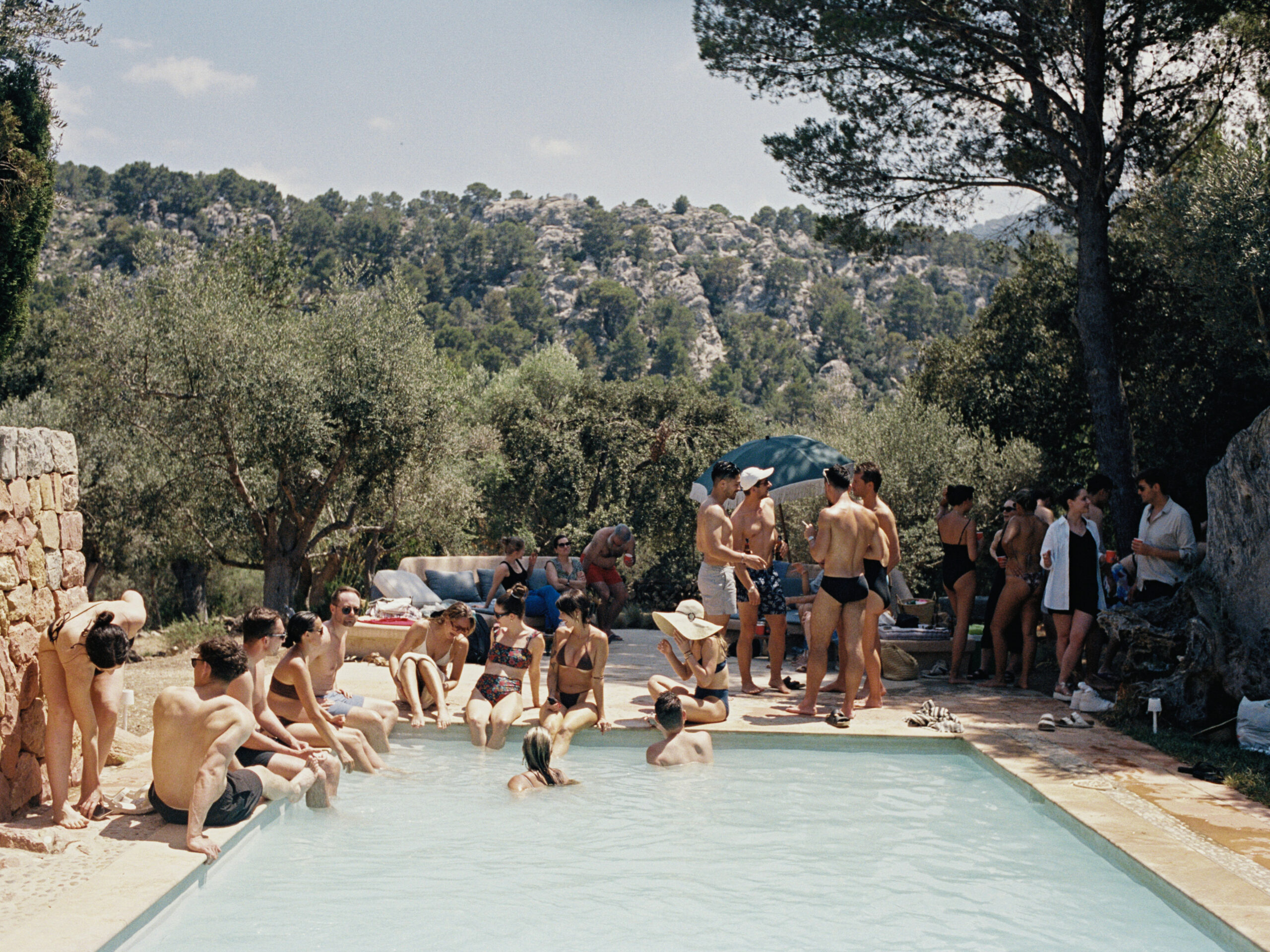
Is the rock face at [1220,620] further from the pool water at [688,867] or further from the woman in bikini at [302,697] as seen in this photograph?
the woman in bikini at [302,697]

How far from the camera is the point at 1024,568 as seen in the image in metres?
8.55

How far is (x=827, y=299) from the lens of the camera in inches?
3999

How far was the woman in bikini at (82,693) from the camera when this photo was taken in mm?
4656

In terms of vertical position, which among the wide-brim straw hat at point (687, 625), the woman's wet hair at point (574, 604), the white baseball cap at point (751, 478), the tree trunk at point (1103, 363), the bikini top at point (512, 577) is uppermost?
the tree trunk at point (1103, 363)

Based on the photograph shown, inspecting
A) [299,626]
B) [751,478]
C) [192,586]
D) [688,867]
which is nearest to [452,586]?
[751,478]

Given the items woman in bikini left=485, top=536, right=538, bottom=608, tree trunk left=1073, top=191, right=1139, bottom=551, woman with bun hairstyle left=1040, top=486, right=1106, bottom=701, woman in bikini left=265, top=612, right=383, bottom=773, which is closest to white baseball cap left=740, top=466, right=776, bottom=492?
woman with bun hairstyle left=1040, top=486, right=1106, bottom=701

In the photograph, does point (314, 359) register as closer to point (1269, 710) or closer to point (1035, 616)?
point (1035, 616)

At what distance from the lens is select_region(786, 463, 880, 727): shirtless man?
24.0 ft

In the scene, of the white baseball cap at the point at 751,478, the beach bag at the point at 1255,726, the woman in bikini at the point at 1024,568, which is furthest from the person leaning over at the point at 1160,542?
the white baseball cap at the point at 751,478

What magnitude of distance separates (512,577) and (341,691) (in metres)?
3.60

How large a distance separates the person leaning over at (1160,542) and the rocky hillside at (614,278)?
6170cm

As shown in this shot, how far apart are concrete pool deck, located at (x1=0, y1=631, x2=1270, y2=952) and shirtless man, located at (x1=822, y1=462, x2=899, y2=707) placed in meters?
0.25

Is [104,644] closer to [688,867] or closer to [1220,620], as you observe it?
[688,867]

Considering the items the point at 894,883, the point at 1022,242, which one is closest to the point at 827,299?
the point at 1022,242
